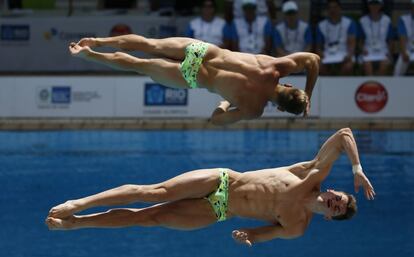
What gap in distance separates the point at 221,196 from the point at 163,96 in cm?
830

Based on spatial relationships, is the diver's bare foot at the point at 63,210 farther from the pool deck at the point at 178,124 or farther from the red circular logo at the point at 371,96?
the red circular logo at the point at 371,96

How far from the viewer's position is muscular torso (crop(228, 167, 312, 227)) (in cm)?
929

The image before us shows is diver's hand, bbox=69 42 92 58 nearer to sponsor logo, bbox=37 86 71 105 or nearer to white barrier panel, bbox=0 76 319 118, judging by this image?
white barrier panel, bbox=0 76 319 118

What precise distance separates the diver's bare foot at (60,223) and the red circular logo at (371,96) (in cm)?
896

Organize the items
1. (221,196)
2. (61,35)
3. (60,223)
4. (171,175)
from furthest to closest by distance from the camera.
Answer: (61,35) < (171,175) < (221,196) < (60,223)

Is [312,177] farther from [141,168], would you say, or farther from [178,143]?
[178,143]

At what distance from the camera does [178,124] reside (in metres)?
17.4

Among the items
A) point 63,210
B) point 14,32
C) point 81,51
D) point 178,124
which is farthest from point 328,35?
point 63,210

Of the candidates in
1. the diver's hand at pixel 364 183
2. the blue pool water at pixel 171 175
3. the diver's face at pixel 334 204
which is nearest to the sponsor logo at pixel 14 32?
the blue pool water at pixel 171 175

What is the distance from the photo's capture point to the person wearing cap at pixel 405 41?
1764 centimetres

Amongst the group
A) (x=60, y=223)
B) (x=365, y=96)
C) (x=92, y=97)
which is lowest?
(x=60, y=223)

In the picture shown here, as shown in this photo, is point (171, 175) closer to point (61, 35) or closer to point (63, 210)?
point (63, 210)

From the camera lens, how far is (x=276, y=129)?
57.2 feet

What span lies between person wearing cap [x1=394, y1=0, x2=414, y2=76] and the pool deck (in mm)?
891
